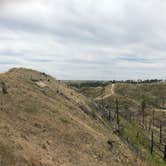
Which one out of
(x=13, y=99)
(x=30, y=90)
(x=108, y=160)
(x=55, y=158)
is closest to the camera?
(x=55, y=158)

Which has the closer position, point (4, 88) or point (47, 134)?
point (47, 134)

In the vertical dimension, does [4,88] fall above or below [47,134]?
above

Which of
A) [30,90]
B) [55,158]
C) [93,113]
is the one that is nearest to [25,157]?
[55,158]

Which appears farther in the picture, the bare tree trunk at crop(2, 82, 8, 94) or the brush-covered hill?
the bare tree trunk at crop(2, 82, 8, 94)

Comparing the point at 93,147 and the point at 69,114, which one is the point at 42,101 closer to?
the point at 69,114

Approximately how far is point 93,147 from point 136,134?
37.1m

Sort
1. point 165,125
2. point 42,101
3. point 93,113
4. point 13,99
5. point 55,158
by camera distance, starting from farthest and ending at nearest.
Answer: point 165,125 < point 93,113 < point 42,101 < point 13,99 < point 55,158

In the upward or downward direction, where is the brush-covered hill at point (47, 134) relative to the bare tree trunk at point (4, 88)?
downward

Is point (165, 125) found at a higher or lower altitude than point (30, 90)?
lower

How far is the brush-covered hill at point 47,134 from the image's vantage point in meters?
33.6

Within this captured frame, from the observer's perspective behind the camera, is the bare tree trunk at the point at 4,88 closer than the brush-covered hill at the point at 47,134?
No

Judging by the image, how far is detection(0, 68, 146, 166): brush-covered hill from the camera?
3362cm

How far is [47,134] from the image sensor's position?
43.2 metres

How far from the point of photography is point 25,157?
3180 centimetres
